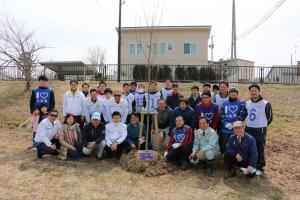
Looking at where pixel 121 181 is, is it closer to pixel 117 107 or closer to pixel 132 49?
pixel 117 107

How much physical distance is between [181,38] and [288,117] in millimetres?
19143

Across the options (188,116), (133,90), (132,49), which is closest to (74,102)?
(133,90)

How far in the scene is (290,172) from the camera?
24.8 ft

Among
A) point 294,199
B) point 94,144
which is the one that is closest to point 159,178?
point 94,144

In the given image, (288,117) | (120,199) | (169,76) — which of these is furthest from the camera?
(169,76)

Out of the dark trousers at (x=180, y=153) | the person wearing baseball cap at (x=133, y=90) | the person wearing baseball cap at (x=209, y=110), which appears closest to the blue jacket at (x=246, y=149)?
the person wearing baseball cap at (x=209, y=110)

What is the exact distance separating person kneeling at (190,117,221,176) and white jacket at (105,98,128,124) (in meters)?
1.90

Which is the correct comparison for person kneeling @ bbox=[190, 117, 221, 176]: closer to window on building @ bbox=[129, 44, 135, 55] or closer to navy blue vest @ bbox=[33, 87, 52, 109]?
navy blue vest @ bbox=[33, 87, 52, 109]

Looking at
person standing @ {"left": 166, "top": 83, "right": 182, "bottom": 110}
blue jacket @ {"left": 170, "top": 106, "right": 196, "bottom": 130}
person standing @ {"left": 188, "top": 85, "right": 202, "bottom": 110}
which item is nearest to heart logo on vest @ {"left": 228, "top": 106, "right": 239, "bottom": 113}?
blue jacket @ {"left": 170, "top": 106, "right": 196, "bottom": 130}

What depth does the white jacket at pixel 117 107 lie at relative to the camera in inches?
331

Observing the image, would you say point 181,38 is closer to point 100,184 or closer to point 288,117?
point 288,117

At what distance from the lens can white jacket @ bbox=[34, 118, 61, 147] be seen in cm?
A: 797

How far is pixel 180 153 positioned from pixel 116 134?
153 cm

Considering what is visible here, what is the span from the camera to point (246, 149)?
684 centimetres
